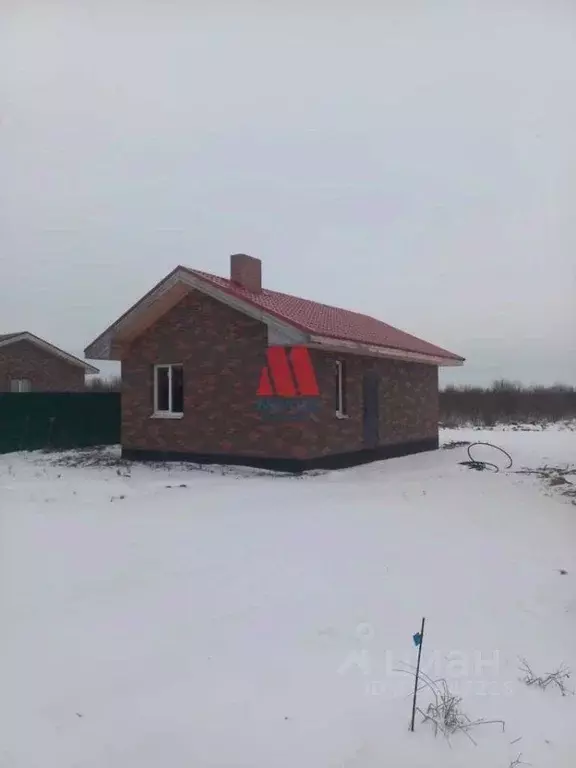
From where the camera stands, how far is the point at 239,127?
610 cm

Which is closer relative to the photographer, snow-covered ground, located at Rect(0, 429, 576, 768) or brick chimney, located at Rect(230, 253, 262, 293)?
snow-covered ground, located at Rect(0, 429, 576, 768)

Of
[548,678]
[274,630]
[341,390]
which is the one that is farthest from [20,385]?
[548,678]

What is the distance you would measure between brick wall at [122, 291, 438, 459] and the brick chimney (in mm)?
1541

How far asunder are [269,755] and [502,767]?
3.55 ft

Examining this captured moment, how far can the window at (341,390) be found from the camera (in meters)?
12.4

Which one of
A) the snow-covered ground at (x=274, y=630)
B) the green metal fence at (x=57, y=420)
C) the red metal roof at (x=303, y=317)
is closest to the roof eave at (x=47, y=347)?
the green metal fence at (x=57, y=420)

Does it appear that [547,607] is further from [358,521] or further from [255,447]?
[255,447]

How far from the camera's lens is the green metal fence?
597 inches

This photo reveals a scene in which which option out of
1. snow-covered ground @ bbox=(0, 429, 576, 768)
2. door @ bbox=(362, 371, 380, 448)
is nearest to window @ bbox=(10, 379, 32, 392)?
door @ bbox=(362, 371, 380, 448)

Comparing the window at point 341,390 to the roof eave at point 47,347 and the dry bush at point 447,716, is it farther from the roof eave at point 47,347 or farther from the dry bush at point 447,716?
the roof eave at point 47,347

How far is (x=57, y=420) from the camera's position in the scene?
52.5 feet
